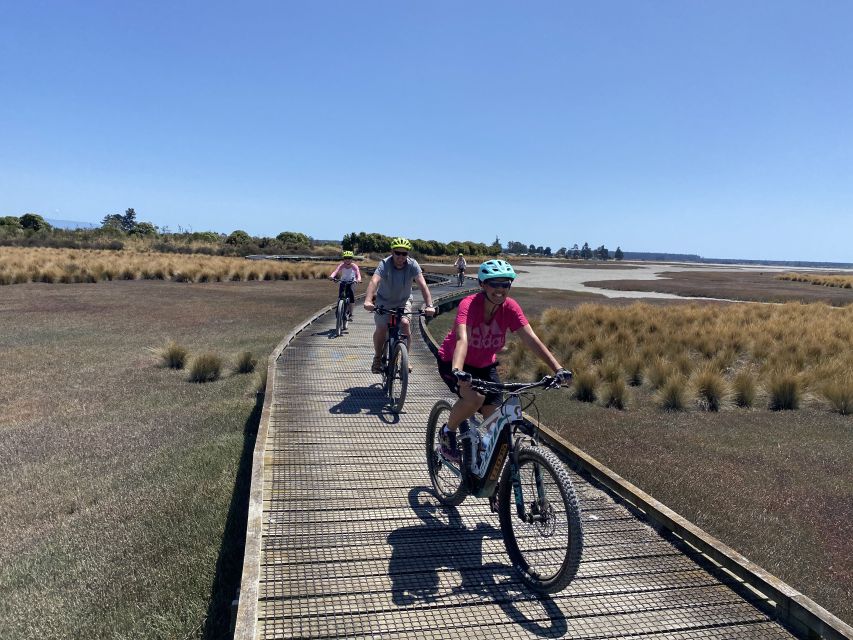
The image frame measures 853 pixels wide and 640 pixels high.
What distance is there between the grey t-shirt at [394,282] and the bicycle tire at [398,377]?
25.3 inches

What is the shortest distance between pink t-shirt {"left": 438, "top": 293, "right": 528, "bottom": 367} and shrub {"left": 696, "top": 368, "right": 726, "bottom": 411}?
331 inches

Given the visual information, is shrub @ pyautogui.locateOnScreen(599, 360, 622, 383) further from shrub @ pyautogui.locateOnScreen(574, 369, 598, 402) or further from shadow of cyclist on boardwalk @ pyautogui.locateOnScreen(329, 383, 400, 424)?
shadow of cyclist on boardwalk @ pyautogui.locateOnScreen(329, 383, 400, 424)

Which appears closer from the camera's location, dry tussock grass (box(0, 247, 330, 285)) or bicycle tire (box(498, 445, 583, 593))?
bicycle tire (box(498, 445, 583, 593))

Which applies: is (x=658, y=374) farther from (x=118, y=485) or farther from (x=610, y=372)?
(x=118, y=485)

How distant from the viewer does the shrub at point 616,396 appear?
37.8 ft

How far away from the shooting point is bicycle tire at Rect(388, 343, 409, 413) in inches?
297

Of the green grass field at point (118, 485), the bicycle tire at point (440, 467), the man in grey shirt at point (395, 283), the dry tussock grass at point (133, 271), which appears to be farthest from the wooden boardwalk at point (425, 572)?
the dry tussock grass at point (133, 271)

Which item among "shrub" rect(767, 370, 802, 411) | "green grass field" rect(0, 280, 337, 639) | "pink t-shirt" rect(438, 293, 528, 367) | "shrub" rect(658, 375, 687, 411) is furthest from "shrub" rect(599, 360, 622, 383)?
"pink t-shirt" rect(438, 293, 528, 367)

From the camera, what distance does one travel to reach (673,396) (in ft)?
37.5

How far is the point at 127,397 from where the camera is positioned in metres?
10.7

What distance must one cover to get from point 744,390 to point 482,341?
9.18 meters

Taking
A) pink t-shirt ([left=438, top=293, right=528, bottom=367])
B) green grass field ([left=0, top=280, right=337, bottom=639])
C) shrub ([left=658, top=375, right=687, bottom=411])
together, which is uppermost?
pink t-shirt ([left=438, top=293, right=528, bottom=367])

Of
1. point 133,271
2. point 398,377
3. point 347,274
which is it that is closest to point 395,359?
point 398,377

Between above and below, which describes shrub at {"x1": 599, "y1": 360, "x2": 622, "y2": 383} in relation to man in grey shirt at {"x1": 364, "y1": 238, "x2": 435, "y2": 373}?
below
